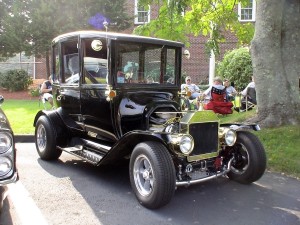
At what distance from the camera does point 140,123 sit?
16.4 feet

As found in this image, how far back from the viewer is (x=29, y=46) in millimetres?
18781

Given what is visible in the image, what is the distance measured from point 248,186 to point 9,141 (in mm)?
3201

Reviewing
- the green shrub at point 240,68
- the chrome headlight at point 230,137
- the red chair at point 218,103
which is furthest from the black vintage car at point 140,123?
the green shrub at point 240,68

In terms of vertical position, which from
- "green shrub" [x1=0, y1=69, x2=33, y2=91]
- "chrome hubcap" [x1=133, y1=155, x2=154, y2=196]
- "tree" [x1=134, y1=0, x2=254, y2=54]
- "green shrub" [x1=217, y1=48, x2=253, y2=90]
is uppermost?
"tree" [x1=134, y1=0, x2=254, y2=54]

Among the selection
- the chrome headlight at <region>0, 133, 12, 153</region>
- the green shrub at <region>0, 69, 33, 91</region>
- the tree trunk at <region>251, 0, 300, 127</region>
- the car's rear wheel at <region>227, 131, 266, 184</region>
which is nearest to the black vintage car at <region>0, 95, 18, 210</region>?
the chrome headlight at <region>0, 133, 12, 153</region>

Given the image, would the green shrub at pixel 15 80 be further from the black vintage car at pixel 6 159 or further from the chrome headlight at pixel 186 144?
the black vintage car at pixel 6 159

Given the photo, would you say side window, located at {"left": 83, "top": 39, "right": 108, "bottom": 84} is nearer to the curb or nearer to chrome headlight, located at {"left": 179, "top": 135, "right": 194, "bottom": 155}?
chrome headlight, located at {"left": 179, "top": 135, "right": 194, "bottom": 155}

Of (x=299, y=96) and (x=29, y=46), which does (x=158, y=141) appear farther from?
(x=29, y=46)

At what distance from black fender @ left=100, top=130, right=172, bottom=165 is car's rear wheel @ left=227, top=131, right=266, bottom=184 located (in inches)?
47.6

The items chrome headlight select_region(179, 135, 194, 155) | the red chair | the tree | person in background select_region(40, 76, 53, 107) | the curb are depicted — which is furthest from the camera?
person in background select_region(40, 76, 53, 107)

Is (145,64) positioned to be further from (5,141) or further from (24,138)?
(24,138)

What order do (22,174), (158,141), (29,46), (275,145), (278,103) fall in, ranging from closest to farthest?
(158,141) → (22,174) → (275,145) → (278,103) → (29,46)

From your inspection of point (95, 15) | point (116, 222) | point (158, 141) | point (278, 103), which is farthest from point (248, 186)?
point (95, 15)

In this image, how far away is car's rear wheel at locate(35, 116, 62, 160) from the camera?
6016mm
